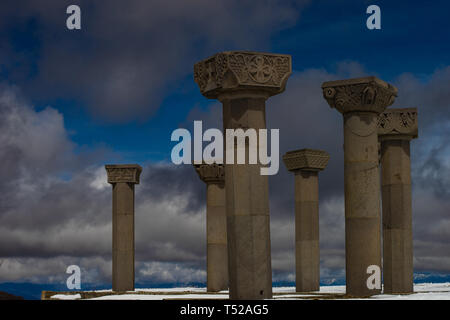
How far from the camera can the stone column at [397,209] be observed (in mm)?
24359

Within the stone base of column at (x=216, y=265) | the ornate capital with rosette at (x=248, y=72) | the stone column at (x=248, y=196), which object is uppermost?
the ornate capital with rosette at (x=248, y=72)

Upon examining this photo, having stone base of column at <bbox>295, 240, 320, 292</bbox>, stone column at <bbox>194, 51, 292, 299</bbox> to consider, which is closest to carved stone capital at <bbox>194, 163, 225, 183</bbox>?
stone base of column at <bbox>295, 240, 320, 292</bbox>

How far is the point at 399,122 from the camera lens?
24.1 meters

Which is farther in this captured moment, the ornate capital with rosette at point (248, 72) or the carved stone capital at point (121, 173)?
the carved stone capital at point (121, 173)

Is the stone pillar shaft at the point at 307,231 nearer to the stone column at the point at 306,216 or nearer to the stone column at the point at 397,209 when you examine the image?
the stone column at the point at 306,216

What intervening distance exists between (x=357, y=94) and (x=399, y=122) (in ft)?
Result: 15.8

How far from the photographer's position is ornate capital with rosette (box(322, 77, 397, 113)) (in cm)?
1981

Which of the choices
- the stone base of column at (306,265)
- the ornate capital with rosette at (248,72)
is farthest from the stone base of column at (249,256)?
the stone base of column at (306,265)

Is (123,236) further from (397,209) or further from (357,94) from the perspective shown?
(357,94)

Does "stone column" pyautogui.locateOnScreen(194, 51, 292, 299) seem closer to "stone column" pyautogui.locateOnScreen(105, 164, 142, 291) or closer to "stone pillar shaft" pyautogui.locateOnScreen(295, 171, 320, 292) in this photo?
"stone pillar shaft" pyautogui.locateOnScreen(295, 171, 320, 292)

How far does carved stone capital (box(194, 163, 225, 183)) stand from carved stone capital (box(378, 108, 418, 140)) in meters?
9.84

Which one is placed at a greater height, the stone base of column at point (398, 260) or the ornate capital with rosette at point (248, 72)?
the ornate capital with rosette at point (248, 72)

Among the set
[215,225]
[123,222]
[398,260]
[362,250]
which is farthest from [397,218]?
[123,222]

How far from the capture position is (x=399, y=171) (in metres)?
24.5
